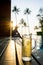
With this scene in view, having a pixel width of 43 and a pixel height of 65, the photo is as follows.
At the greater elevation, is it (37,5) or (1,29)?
(37,5)

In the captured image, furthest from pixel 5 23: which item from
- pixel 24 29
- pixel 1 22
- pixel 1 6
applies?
pixel 24 29

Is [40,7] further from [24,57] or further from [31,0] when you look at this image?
[24,57]

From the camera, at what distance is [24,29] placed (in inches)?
43.9

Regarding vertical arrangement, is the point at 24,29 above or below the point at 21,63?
above

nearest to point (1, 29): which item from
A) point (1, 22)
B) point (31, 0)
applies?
point (1, 22)

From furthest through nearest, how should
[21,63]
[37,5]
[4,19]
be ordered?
[37,5] < [4,19] < [21,63]

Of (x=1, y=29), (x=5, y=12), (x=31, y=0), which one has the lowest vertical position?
(x=1, y=29)

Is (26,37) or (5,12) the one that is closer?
(26,37)

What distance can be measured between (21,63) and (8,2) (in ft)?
49.3

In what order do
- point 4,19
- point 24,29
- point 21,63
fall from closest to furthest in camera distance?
point 21,63, point 24,29, point 4,19

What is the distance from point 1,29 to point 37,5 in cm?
386

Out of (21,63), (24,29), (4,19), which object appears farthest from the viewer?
(4,19)

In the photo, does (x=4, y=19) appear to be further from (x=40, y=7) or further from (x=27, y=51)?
(x=27, y=51)

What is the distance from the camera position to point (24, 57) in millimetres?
1007
